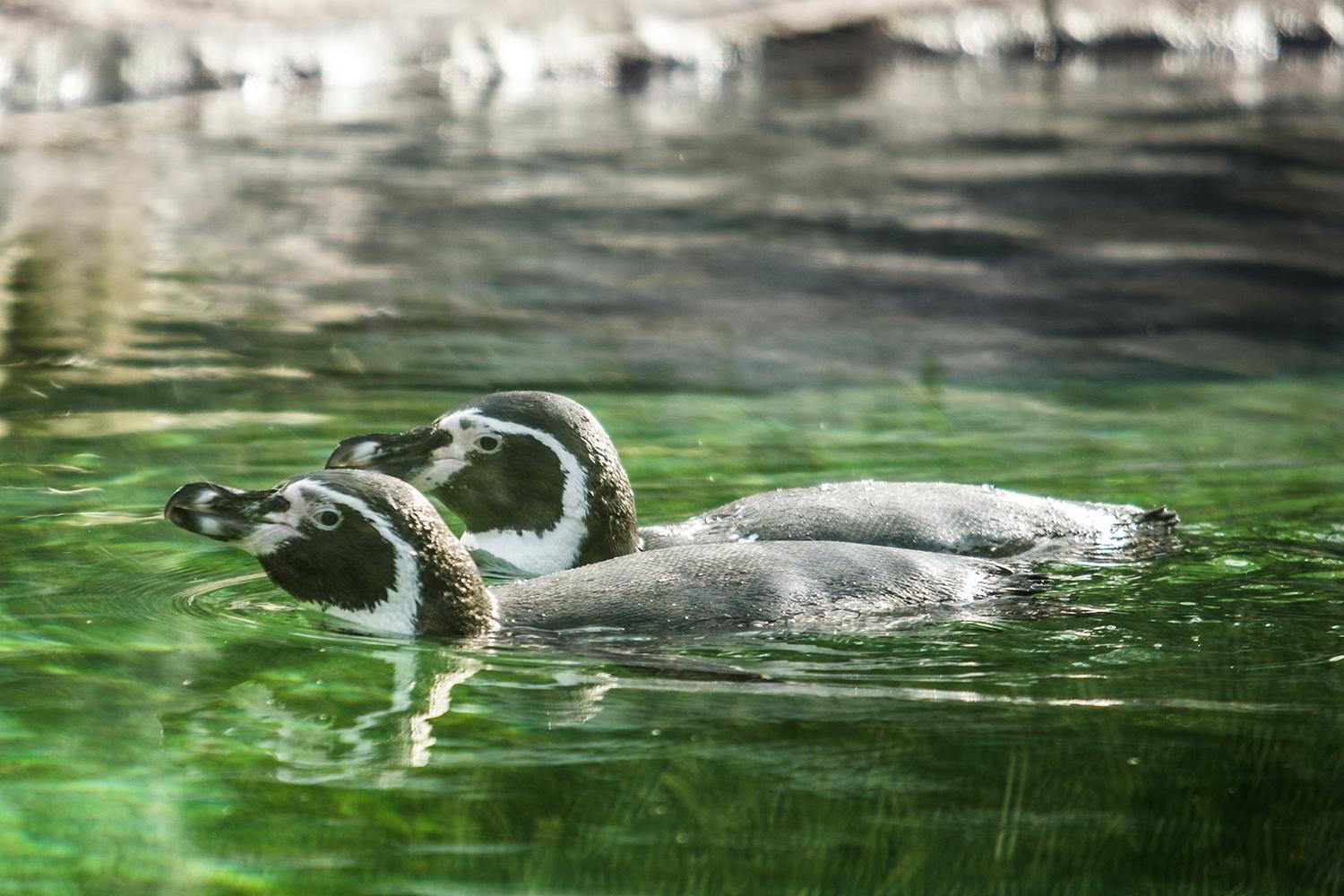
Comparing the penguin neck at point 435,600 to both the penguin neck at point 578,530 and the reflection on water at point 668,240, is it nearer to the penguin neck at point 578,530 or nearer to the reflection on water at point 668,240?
the penguin neck at point 578,530

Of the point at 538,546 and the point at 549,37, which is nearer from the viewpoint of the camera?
the point at 538,546

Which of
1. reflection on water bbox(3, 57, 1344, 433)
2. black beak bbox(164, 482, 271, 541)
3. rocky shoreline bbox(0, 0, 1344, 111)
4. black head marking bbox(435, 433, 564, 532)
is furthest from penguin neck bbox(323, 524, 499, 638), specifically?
rocky shoreline bbox(0, 0, 1344, 111)

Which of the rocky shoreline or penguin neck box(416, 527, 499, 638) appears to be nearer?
penguin neck box(416, 527, 499, 638)

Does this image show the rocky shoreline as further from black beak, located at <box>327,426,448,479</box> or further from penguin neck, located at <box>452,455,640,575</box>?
penguin neck, located at <box>452,455,640,575</box>

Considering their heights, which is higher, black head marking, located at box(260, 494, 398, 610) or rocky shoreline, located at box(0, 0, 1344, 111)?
rocky shoreline, located at box(0, 0, 1344, 111)

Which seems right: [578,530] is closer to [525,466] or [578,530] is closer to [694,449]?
[525,466]

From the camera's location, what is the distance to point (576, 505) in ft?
18.4

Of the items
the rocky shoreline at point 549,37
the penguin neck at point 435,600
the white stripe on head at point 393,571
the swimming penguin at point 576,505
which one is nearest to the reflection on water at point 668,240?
the rocky shoreline at point 549,37

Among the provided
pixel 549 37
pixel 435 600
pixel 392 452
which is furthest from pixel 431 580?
pixel 549 37

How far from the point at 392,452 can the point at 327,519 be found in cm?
79

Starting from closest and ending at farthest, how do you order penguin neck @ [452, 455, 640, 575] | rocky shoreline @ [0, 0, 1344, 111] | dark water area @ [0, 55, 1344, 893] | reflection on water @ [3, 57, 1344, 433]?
dark water area @ [0, 55, 1344, 893]
penguin neck @ [452, 455, 640, 575]
reflection on water @ [3, 57, 1344, 433]
rocky shoreline @ [0, 0, 1344, 111]

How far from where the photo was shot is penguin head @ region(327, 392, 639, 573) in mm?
5598

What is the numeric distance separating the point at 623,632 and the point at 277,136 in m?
11.9

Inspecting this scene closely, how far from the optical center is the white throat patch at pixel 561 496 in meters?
5.58
